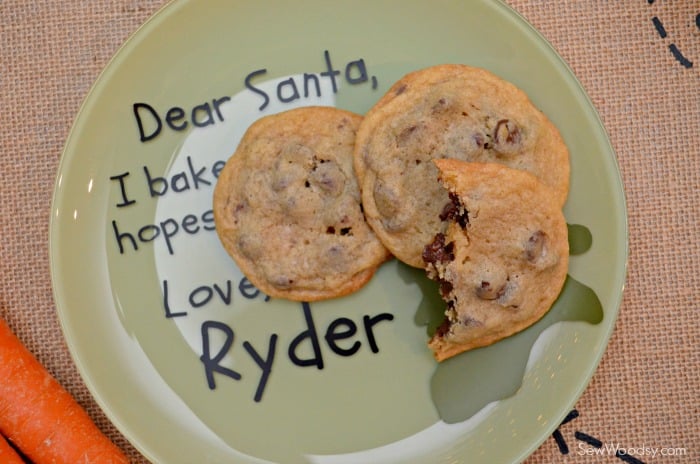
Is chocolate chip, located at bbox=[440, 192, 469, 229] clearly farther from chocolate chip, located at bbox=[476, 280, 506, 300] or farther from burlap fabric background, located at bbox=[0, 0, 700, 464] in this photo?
burlap fabric background, located at bbox=[0, 0, 700, 464]

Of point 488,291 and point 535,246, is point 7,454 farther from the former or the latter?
point 535,246

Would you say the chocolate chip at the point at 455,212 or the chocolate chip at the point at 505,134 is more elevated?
the chocolate chip at the point at 505,134

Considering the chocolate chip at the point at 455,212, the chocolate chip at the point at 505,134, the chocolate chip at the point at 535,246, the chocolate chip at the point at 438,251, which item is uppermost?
the chocolate chip at the point at 505,134

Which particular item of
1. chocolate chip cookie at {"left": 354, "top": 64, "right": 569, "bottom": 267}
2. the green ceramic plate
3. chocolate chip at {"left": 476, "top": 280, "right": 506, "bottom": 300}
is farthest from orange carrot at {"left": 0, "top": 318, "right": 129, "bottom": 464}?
chocolate chip at {"left": 476, "top": 280, "right": 506, "bottom": 300}

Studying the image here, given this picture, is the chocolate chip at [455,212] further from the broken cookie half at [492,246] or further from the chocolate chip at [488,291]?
the chocolate chip at [488,291]

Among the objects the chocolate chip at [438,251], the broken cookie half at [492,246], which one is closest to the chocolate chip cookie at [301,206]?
the chocolate chip at [438,251]

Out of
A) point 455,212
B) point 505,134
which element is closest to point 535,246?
point 455,212

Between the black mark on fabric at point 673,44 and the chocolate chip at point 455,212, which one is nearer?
the chocolate chip at point 455,212
